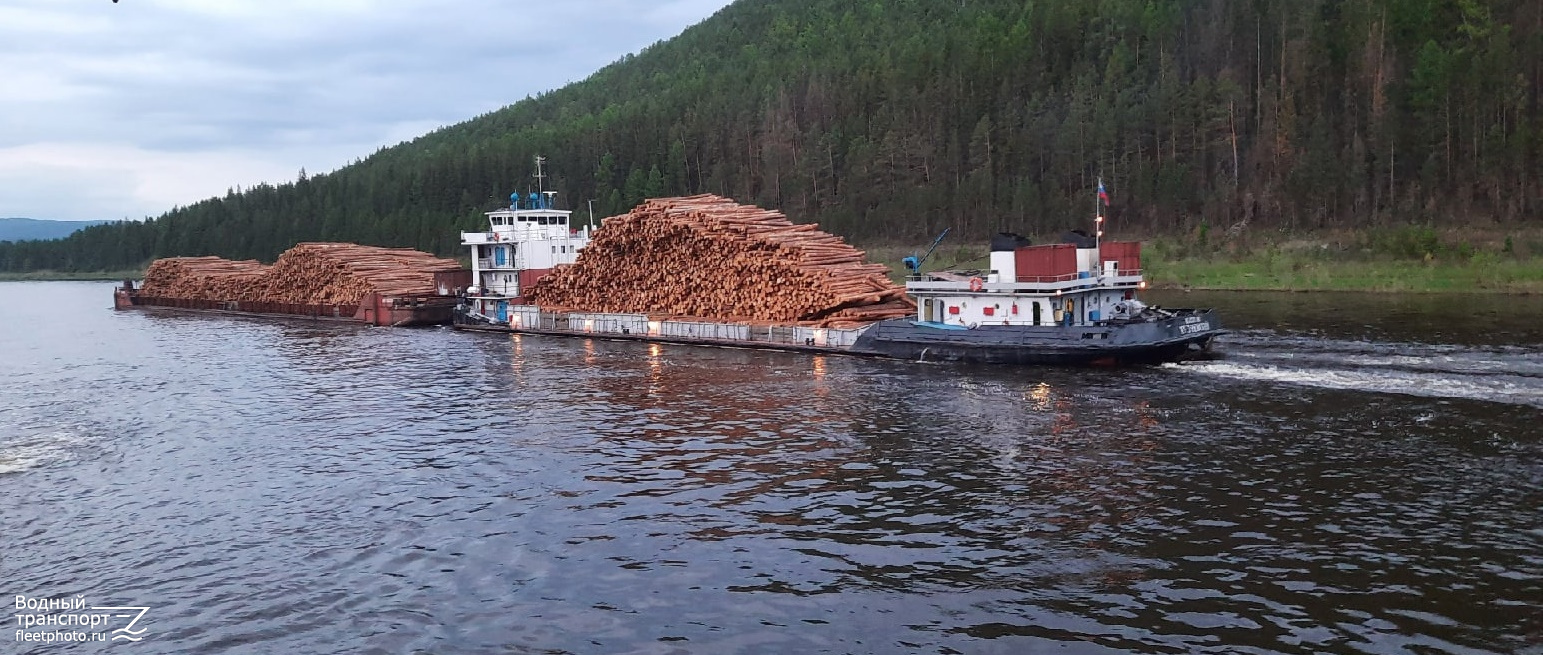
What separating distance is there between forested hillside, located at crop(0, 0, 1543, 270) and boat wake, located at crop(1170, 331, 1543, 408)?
3991 centimetres

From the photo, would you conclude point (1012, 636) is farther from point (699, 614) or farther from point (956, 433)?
point (956, 433)

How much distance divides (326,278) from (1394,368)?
223ft

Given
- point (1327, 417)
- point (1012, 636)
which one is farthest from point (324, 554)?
point (1327, 417)

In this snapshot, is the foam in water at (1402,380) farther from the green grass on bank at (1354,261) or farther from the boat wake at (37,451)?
the boat wake at (37,451)

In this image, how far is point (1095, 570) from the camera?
49.5 feet

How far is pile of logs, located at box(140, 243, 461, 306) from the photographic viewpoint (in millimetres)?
71688

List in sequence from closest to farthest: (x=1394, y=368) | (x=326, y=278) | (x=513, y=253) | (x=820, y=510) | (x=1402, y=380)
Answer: (x=820, y=510) < (x=1402, y=380) < (x=1394, y=368) < (x=513, y=253) < (x=326, y=278)

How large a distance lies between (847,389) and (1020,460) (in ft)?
37.6

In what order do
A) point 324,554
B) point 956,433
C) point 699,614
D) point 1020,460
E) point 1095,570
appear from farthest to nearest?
point 956,433 → point 1020,460 → point 324,554 → point 1095,570 → point 699,614

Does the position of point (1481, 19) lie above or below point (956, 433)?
above

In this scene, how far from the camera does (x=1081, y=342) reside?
35.8 metres

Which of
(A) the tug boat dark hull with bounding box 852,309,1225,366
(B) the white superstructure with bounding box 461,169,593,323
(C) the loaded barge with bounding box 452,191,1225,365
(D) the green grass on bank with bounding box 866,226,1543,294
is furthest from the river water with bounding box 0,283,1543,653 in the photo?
(B) the white superstructure with bounding box 461,169,593,323

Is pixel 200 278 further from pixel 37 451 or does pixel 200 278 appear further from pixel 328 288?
pixel 37 451

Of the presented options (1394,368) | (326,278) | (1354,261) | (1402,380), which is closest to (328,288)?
(326,278)
